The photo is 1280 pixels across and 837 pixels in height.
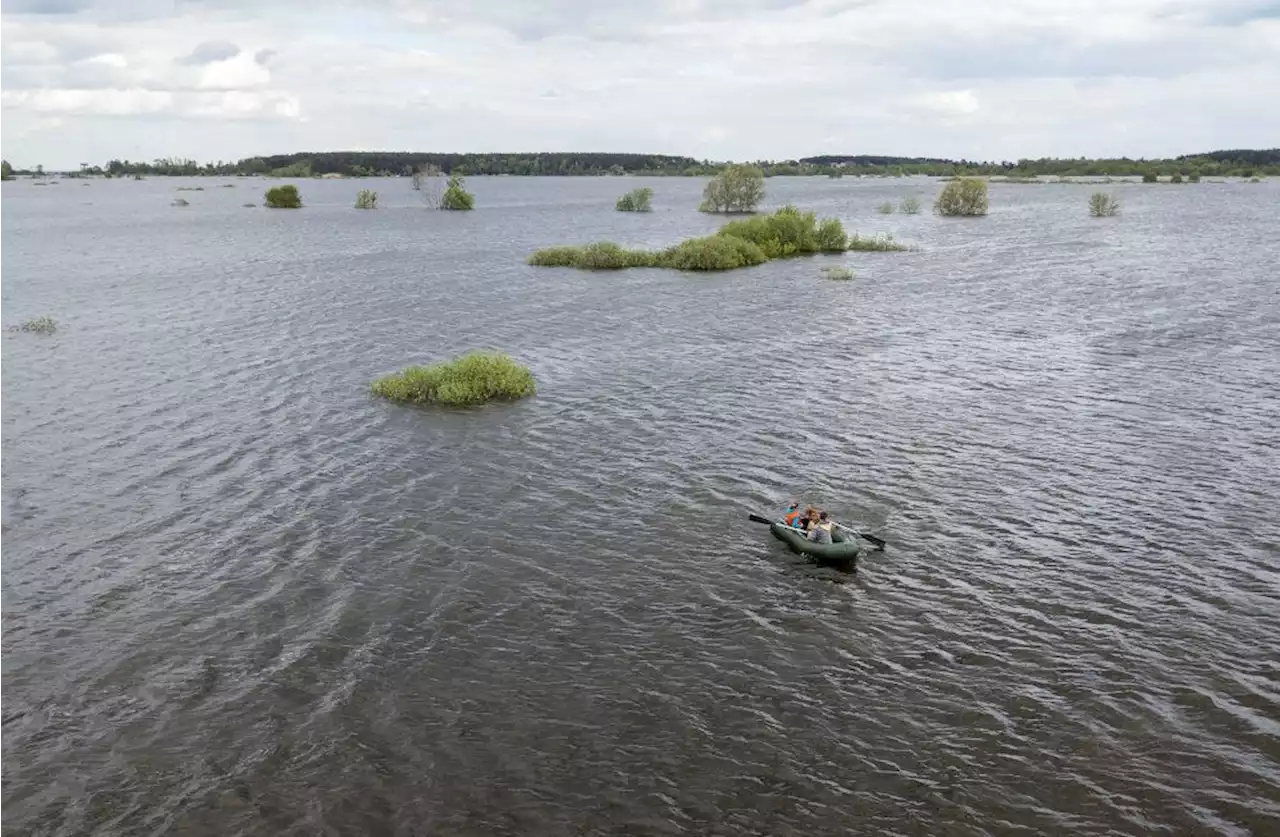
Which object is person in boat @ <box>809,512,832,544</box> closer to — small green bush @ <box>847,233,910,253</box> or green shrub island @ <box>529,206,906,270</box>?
green shrub island @ <box>529,206,906,270</box>

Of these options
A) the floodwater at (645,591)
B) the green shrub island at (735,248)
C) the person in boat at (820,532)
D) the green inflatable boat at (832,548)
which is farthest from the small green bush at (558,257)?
the person in boat at (820,532)

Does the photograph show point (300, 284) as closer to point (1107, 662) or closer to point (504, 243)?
point (504, 243)

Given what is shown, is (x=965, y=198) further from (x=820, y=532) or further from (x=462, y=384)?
(x=820, y=532)

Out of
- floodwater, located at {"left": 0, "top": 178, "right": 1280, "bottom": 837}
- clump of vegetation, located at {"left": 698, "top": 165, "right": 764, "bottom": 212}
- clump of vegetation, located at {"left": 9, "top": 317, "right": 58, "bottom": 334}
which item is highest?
clump of vegetation, located at {"left": 698, "top": 165, "right": 764, "bottom": 212}

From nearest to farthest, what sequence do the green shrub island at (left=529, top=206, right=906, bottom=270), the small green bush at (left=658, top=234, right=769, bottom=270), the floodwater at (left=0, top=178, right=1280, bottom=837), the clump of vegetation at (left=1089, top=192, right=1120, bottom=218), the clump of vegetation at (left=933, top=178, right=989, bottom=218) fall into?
the floodwater at (left=0, top=178, right=1280, bottom=837) < the small green bush at (left=658, top=234, right=769, bottom=270) < the green shrub island at (left=529, top=206, right=906, bottom=270) < the clump of vegetation at (left=1089, top=192, right=1120, bottom=218) < the clump of vegetation at (left=933, top=178, right=989, bottom=218)

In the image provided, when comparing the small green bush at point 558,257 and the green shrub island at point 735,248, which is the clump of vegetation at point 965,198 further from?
the small green bush at point 558,257

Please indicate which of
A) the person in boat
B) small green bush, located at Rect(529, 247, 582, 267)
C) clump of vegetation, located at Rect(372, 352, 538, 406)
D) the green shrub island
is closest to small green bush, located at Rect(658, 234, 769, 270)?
the green shrub island
